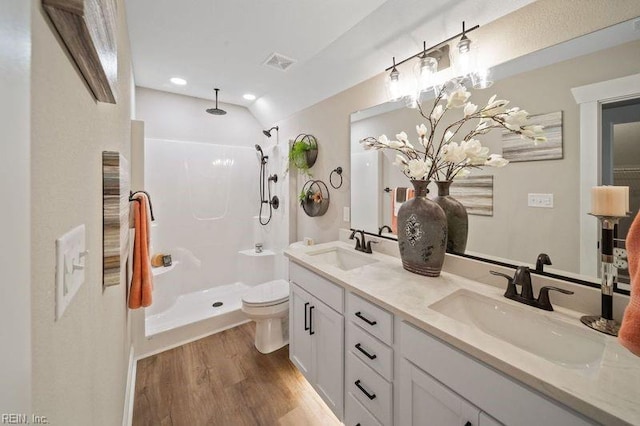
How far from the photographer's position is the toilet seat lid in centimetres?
213

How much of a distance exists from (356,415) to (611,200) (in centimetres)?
141

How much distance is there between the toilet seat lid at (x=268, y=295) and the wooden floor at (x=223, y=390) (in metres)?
0.45

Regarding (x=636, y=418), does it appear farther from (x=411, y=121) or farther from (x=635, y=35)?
(x=411, y=121)

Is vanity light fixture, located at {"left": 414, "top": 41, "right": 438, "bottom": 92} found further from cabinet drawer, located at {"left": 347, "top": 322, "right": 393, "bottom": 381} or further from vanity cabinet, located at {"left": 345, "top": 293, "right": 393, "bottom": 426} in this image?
cabinet drawer, located at {"left": 347, "top": 322, "right": 393, "bottom": 381}

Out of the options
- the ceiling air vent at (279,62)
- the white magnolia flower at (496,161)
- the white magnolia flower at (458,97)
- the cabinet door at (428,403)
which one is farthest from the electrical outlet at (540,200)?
the ceiling air vent at (279,62)

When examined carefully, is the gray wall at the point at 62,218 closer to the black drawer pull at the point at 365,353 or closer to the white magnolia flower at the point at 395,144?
the black drawer pull at the point at 365,353

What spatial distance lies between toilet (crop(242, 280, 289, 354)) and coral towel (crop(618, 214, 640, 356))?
195 centimetres

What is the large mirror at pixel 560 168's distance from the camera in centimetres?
95

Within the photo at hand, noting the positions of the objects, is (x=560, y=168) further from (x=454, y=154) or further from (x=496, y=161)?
(x=454, y=154)

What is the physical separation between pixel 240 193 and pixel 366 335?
2.57m

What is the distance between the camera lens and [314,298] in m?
1.60

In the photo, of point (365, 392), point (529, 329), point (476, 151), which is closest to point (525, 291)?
point (529, 329)

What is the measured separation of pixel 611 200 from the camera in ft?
2.91

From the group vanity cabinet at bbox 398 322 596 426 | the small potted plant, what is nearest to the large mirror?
vanity cabinet at bbox 398 322 596 426
